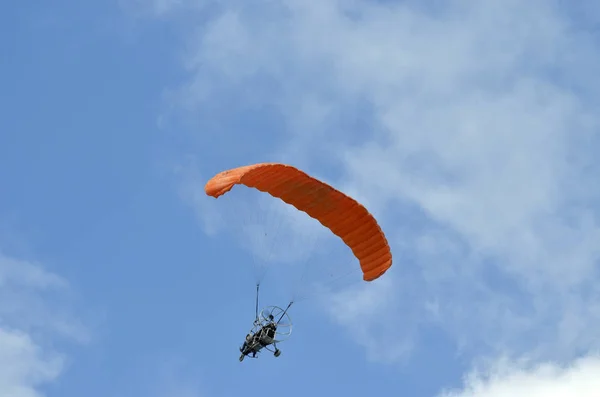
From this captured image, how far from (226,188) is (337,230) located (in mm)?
5736

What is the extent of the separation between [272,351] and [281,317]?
4.04ft

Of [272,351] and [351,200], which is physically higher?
[351,200]

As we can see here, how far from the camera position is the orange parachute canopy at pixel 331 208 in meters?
44.0

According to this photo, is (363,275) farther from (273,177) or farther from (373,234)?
(273,177)

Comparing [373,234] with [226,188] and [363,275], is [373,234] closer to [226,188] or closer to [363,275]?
[363,275]

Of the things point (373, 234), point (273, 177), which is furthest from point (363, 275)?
point (273, 177)

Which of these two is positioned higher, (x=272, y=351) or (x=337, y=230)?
(x=337, y=230)

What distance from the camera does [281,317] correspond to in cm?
4575

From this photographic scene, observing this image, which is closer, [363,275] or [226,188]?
[226,188]

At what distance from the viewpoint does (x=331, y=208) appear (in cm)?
4550

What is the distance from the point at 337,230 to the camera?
4612 cm

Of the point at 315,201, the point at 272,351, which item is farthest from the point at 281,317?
the point at 315,201

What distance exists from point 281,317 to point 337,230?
3.42 metres

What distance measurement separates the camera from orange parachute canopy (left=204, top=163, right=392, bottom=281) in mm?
44031
